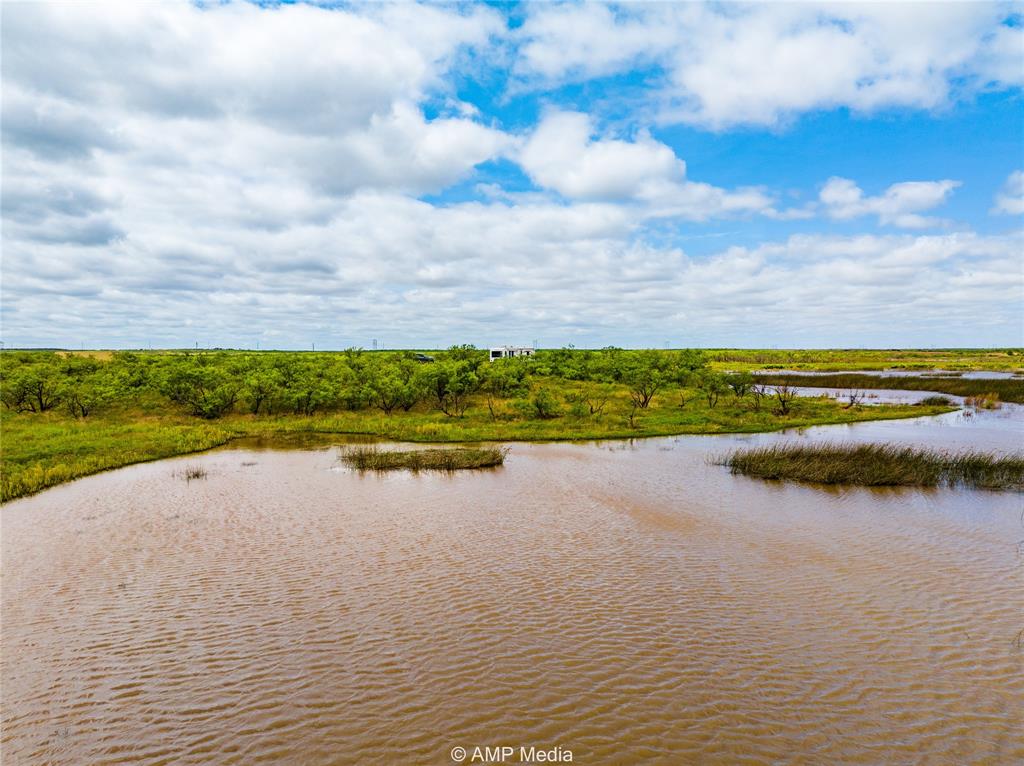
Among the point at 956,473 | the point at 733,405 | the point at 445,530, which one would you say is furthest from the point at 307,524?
the point at 733,405

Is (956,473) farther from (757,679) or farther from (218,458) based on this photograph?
(218,458)

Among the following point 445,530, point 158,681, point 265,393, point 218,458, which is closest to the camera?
point 158,681

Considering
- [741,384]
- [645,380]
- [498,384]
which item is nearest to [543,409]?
[498,384]

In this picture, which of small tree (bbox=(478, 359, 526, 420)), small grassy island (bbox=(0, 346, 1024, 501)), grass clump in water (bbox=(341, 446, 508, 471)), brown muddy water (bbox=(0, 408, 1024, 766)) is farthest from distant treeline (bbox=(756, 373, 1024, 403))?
grass clump in water (bbox=(341, 446, 508, 471))

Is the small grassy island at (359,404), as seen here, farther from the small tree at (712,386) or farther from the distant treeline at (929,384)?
the distant treeline at (929,384)

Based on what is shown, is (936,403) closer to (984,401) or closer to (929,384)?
(984,401)

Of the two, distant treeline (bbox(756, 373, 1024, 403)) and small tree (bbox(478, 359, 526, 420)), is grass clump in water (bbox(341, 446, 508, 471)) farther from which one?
distant treeline (bbox(756, 373, 1024, 403))

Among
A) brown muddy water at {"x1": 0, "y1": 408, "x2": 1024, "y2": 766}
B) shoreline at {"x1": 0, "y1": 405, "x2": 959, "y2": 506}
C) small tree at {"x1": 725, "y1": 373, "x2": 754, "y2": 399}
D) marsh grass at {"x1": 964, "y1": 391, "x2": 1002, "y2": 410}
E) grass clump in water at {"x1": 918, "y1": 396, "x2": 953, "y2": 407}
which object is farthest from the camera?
grass clump in water at {"x1": 918, "y1": 396, "x2": 953, "y2": 407}

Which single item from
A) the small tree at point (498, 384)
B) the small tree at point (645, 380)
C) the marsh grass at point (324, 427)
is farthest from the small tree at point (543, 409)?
the small tree at point (645, 380)

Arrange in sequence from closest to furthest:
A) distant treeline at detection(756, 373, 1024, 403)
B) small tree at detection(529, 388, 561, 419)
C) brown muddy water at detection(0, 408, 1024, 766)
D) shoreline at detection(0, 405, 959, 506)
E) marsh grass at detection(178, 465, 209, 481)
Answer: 1. brown muddy water at detection(0, 408, 1024, 766)
2. shoreline at detection(0, 405, 959, 506)
3. marsh grass at detection(178, 465, 209, 481)
4. small tree at detection(529, 388, 561, 419)
5. distant treeline at detection(756, 373, 1024, 403)
